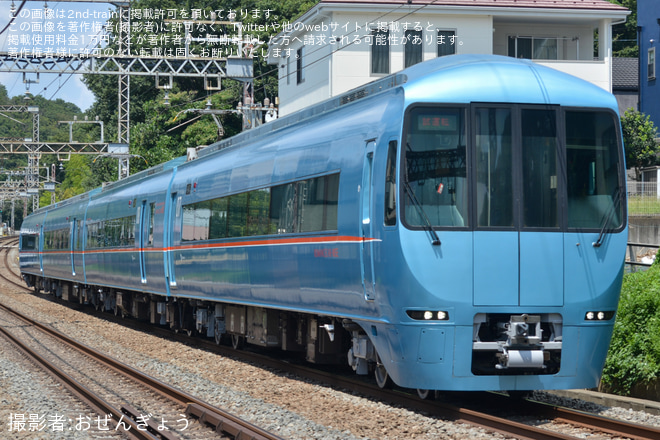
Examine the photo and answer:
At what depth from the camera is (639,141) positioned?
135 feet

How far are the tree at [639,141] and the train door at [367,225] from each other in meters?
33.7

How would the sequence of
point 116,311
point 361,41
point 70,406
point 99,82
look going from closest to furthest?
point 70,406, point 116,311, point 361,41, point 99,82

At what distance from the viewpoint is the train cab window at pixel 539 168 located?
8781 mm

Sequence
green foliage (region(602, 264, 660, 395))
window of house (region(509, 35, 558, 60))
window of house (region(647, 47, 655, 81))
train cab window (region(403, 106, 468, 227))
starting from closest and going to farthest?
train cab window (region(403, 106, 468, 227)), green foliage (region(602, 264, 660, 395)), window of house (region(509, 35, 558, 60)), window of house (region(647, 47, 655, 81))

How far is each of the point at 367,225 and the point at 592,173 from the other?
2.20 metres

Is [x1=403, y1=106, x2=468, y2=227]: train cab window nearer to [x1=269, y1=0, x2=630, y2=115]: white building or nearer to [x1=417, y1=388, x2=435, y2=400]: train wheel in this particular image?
[x1=417, y1=388, x2=435, y2=400]: train wheel

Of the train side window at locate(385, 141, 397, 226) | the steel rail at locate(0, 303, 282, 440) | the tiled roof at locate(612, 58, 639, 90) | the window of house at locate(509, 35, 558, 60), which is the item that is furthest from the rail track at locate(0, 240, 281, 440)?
the tiled roof at locate(612, 58, 639, 90)

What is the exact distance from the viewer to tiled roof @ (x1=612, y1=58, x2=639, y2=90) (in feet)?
170

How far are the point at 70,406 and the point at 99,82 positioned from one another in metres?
50.7

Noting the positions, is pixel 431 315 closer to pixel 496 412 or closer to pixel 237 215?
pixel 496 412

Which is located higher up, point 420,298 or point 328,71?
point 328,71

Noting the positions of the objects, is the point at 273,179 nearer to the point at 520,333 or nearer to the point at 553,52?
the point at 520,333

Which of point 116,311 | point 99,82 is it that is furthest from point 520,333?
point 99,82

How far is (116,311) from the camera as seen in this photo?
995 inches
